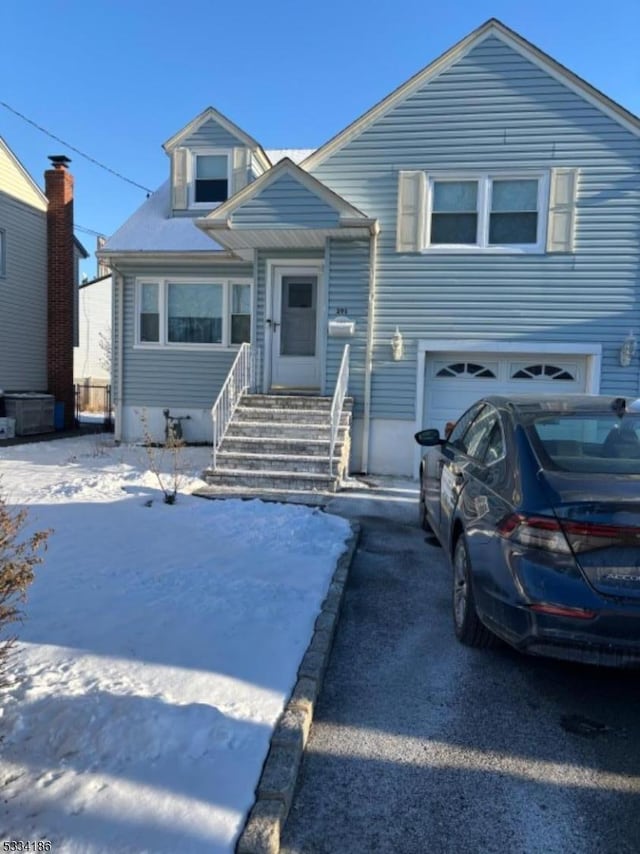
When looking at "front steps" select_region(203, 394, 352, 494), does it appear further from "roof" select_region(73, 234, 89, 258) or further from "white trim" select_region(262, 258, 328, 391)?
"roof" select_region(73, 234, 89, 258)

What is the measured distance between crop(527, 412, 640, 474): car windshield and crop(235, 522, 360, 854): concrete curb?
1.68 metres

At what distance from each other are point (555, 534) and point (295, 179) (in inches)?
314

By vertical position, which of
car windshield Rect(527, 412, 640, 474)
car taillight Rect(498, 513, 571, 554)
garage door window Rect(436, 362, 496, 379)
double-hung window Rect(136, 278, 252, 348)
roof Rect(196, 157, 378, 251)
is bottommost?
car taillight Rect(498, 513, 571, 554)

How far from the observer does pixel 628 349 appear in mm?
9422

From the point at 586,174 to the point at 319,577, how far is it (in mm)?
8470

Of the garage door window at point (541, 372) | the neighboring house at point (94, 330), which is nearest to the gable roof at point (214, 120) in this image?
the garage door window at point (541, 372)

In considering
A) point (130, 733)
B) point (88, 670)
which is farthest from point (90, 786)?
point (88, 670)

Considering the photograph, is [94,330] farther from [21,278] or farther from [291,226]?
[291,226]

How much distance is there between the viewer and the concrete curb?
2049 millimetres

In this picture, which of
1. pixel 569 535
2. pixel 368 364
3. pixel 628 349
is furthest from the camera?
pixel 368 364

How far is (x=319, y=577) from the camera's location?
180 inches

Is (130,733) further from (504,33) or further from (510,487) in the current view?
(504,33)

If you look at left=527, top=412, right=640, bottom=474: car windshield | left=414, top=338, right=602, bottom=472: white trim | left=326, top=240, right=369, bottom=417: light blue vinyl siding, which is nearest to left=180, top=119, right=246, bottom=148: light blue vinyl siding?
left=326, top=240, right=369, bottom=417: light blue vinyl siding

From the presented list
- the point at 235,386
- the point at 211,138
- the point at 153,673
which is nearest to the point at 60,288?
the point at 211,138
